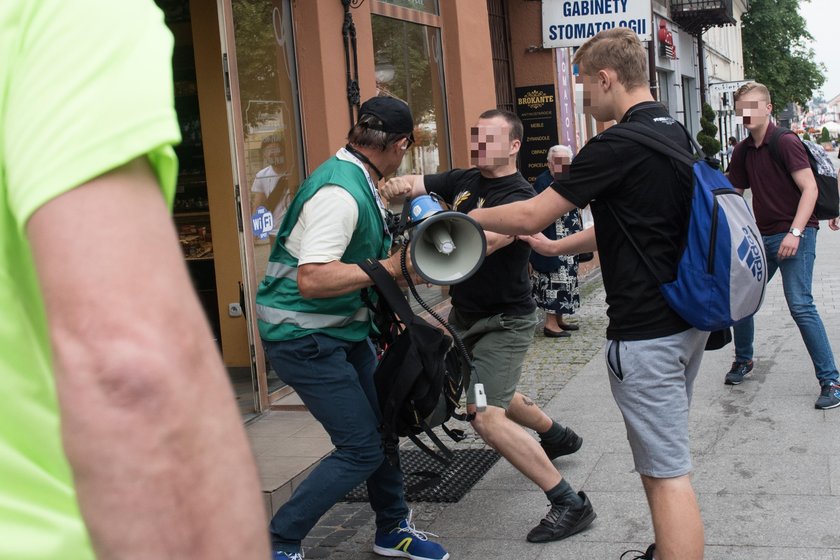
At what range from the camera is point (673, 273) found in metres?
3.58

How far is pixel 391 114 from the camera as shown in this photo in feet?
14.0

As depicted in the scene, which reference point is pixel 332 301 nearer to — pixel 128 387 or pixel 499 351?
pixel 499 351

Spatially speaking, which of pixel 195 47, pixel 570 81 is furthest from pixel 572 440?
pixel 570 81

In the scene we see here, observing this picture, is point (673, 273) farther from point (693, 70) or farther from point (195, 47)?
point (693, 70)

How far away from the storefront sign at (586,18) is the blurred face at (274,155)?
5.62 m

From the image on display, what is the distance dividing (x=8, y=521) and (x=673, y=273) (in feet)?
9.96

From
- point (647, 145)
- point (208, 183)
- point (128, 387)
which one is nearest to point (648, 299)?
point (647, 145)

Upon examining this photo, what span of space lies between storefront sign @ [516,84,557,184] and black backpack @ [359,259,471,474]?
945cm

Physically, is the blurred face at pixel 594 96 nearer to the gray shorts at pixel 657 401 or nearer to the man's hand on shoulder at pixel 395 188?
the gray shorts at pixel 657 401

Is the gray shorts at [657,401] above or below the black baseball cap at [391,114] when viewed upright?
below

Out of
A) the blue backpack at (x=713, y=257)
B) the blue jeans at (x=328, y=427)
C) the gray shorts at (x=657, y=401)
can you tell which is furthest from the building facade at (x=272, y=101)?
the blue backpack at (x=713, y=257)

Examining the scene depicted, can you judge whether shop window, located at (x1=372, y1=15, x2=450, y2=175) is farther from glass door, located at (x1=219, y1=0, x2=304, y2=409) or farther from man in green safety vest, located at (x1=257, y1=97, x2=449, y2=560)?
man in green safety vest, located at (x1=257, y1=97, x2=449, y2=560)

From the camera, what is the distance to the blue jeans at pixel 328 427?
4.09 meters

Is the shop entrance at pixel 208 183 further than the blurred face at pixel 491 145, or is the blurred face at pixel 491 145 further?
the shop entrance at pixel 208 183
